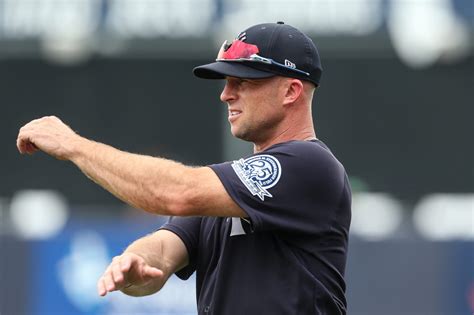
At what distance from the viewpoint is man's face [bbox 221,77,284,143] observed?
4770 millimetres

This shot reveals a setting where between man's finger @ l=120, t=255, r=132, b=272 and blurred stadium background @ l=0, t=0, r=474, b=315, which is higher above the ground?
man's finger @ l=120, t=255, r=132, b=272

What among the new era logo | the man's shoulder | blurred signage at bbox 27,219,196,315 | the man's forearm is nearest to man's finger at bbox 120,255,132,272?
the man's forearm

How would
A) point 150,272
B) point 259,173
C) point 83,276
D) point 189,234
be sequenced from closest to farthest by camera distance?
1. point 150,272
2. point 259,173
3. point 189,234
4. point 83,276

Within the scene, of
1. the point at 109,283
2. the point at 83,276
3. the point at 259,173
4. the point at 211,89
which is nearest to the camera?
the point at 109,283

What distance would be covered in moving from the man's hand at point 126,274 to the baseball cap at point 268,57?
76 cm

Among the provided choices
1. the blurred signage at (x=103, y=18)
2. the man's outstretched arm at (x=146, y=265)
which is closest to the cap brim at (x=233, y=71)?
the man's outstretched arm at (x=146, y=265)

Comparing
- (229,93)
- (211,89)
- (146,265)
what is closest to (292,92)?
(229,93)

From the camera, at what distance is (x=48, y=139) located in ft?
15.0

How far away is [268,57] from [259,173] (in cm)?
47

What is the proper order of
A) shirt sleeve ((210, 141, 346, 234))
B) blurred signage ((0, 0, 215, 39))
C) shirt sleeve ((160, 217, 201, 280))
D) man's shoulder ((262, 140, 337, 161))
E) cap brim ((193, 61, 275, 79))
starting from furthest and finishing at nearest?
1. blurred signage ((0, 0, 215, 39))
2. shirt sleeve ((160, 217, 201, 280))
3. cap brim ((193, 61, 275, 79))
4. man's shoulder ((262, 140, 337, 161))
5. shirt sleeve ((210, 141, 346, 234))

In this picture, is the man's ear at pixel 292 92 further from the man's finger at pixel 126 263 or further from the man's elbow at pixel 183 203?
the man's finger at pixel 126 263

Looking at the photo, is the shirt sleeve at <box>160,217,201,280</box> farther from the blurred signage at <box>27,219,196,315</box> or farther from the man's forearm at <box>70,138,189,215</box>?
the blurred signage at <box>27,219,196,315</box>

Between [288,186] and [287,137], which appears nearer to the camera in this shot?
[288,186]

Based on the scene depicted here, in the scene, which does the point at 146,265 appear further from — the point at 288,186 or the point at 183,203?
the point at 288,186
